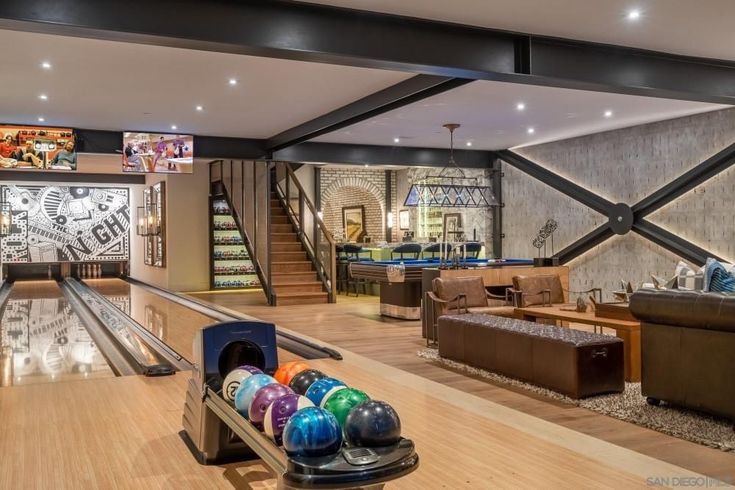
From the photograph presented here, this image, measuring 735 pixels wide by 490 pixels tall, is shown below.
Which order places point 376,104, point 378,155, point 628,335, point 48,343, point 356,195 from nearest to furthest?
point 628,335, point 48,343, point 376,104, point 378,155, point 356,195

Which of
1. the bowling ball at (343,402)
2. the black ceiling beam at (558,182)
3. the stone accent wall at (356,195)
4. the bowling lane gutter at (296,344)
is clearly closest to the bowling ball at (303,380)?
the bowling ball at (343,402)

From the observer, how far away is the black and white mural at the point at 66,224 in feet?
58.4

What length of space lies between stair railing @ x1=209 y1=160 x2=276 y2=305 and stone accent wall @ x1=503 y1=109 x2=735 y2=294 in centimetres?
478

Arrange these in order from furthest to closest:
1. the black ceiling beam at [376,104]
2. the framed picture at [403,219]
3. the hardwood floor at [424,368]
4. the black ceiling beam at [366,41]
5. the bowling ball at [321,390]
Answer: the framed picture at [403,219] → the black ceiling beam at [376,104] → the black ceiling beam at [366,41] → the hardwood floor at [424,368] → the bowling ball at [321,390]

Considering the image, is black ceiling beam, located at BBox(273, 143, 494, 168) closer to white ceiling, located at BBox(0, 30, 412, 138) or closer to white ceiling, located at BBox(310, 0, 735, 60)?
white ceiling, located at BBox(0, 30, 412, 138)

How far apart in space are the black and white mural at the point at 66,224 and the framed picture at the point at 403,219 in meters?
8.52

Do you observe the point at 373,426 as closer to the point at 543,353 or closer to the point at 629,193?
the point at 543,353

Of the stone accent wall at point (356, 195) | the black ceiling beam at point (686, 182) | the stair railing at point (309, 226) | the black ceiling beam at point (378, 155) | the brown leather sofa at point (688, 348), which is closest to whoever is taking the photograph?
the brown leather sofa at point (688, 348)

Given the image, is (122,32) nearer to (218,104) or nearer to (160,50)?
(160,50)

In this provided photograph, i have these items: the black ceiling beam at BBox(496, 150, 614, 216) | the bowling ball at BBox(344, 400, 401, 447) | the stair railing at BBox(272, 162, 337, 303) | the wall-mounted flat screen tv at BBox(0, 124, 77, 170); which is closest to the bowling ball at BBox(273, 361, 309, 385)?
the bowling ball at BBox(344, 400, 401, 447)

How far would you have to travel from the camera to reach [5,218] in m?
17.5

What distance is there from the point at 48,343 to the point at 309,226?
21.7ft

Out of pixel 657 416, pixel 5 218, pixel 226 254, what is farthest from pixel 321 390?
pixel 5 218

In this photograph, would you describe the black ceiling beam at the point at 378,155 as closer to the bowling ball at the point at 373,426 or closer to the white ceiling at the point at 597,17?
the white ceiling at the point at 597,17
